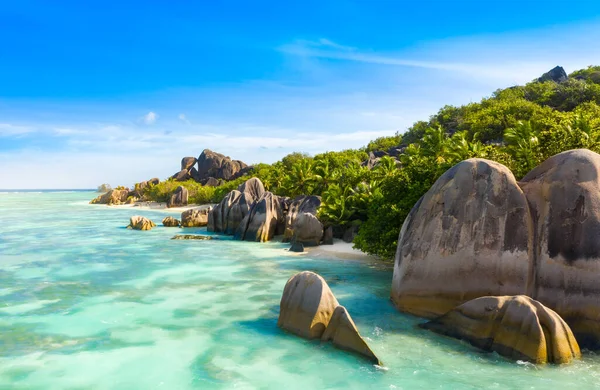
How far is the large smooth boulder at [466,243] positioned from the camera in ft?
41.0

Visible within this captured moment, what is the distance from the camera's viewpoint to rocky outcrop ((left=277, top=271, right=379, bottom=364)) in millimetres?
11164

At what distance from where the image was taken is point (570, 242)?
465 inches

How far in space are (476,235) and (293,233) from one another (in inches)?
787

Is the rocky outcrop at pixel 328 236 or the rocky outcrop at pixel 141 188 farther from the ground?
the rocky outcrop at pixel 141 188

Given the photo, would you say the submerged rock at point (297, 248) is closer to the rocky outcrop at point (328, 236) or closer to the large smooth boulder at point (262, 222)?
the rocky outcrop at point (328, 236)

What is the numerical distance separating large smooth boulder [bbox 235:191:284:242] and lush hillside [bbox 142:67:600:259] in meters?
4.31

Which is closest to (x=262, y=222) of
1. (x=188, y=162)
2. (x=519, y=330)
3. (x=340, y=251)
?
(x=340, y=251)

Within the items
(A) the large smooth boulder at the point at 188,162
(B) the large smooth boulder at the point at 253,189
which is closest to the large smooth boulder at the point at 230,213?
(B) the large smooth boulder at the point at 253,189

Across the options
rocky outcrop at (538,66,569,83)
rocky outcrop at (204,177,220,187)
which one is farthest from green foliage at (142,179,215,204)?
rocky outcrop at (538,66,569,83)

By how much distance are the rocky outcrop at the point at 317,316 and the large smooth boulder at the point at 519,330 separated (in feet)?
9.44

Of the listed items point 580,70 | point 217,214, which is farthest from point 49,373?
point 580,70

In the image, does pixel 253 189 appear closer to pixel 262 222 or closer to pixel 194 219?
pixel 194 219

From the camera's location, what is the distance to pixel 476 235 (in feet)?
42.4

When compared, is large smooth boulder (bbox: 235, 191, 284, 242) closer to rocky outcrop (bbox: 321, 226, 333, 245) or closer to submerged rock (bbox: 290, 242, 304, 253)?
rocky outcrop (bbox: 321, 226, 333, 245)
